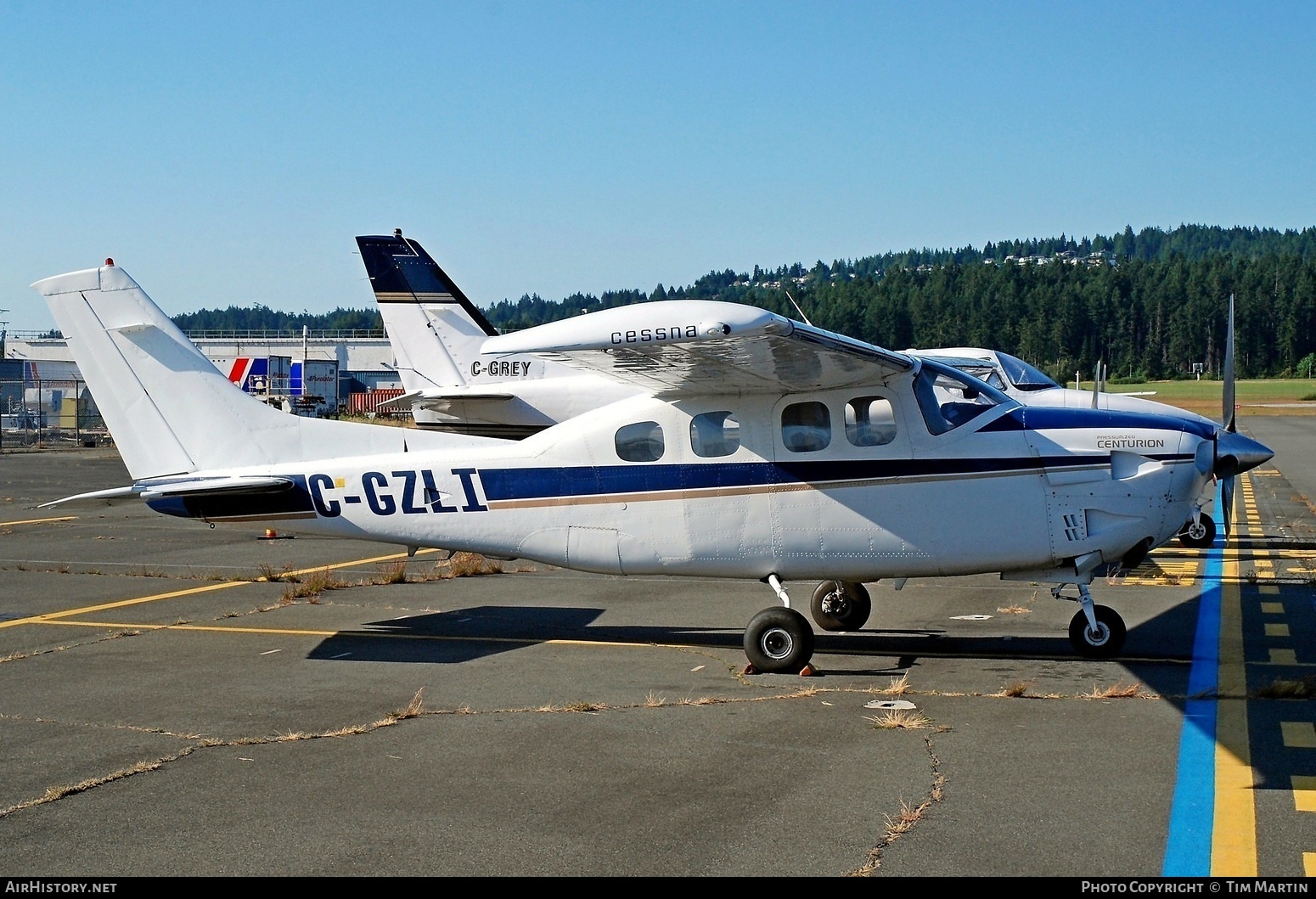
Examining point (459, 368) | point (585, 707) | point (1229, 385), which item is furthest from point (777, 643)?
point (459, 368)

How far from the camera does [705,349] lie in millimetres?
7863

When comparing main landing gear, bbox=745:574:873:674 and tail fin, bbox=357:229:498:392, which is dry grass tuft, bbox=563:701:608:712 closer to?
main landing gear, bbox=745:574:873:674

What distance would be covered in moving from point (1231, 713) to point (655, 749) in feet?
11.9

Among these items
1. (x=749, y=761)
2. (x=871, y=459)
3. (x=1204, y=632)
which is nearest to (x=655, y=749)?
(x=749, y=761)

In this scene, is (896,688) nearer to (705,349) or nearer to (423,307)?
(705,349)

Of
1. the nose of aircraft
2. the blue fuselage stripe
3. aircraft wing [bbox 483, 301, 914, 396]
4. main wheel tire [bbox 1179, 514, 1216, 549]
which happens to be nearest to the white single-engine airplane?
main wheel tire [bbox 1179, 514, 1216, 549]

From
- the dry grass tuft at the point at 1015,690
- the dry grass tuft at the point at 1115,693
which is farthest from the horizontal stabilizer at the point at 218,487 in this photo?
the dry grass tuft at the point at 1115,693

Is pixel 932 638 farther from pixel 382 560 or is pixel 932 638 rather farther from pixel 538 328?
pixel 382 560

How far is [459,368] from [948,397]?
13.0 m

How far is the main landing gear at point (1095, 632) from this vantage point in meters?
9.03

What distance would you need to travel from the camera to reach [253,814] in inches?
215

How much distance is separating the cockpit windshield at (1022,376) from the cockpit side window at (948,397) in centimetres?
845

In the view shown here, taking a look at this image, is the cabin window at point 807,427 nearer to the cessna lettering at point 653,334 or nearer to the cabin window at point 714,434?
the cabin window at point 714,434

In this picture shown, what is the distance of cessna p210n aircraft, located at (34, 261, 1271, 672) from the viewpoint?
8930 millimetres
